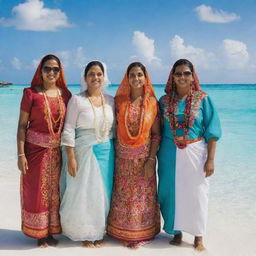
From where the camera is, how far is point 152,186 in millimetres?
3260

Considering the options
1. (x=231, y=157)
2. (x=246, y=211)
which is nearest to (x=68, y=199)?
(x=246, y=211)

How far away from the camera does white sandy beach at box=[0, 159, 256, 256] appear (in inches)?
124

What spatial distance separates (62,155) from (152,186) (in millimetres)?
865

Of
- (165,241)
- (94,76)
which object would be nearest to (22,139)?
(94,76)

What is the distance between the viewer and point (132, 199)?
3.21 m

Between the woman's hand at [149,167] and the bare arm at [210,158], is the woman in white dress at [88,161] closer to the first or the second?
the woman's hand at [149,167]

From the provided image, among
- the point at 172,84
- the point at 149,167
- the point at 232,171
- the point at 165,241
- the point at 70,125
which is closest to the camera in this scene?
the point at 70,125

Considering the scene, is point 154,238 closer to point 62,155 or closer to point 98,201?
point 98,201

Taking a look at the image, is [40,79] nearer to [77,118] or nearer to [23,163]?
[77,118]

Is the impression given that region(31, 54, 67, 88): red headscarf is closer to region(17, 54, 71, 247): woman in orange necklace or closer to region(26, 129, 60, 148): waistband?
region(17, 54, 71, 247): woman in orange necklace

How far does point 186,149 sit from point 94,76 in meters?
1.03

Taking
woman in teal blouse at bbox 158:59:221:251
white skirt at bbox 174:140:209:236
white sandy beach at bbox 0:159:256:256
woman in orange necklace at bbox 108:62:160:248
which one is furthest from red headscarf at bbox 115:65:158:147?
white sandy beach at bbox 0:159:256:256

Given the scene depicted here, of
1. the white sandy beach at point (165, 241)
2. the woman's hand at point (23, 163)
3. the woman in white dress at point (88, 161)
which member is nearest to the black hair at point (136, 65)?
the woman in white dress at point (88, 161)

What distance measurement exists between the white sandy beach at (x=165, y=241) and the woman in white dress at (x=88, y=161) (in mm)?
138
